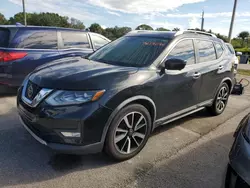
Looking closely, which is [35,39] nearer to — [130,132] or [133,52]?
[133,52]

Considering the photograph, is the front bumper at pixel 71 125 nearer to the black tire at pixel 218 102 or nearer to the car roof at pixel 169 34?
the car roof at pixel 169 34

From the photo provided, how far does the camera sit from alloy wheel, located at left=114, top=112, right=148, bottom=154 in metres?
2.79

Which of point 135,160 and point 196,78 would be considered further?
point 196,78

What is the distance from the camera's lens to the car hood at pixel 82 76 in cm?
250

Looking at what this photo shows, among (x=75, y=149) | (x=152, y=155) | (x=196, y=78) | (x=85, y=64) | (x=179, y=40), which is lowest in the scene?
(x=152, y=155)

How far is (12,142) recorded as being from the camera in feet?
10.5

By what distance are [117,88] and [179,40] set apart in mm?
1504

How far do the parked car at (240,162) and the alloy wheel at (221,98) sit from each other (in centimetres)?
265

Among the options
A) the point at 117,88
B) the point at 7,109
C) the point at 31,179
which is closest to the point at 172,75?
the point at 117,88

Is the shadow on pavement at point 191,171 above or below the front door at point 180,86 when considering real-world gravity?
below

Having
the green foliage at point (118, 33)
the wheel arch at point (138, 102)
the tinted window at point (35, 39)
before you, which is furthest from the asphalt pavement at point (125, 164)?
the green foliage at point (118, 33)

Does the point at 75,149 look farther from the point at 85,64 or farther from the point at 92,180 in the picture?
the point at 85,64

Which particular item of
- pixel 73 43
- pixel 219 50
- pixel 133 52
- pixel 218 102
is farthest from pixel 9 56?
pixel 218 102

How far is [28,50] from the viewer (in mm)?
4996
